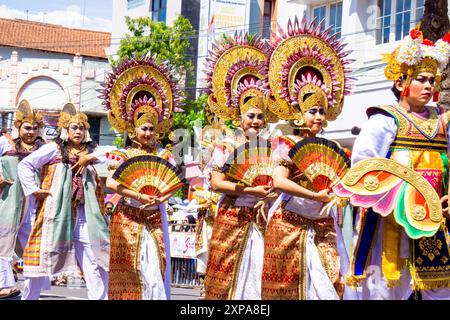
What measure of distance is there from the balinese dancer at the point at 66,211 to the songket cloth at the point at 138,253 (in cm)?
109

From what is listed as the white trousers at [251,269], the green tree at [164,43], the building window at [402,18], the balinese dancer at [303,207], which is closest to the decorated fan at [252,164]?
the white trousers at [251,269]

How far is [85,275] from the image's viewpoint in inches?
423

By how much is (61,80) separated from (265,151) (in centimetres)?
3572

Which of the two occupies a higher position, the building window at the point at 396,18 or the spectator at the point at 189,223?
the building window at the point at 396,18

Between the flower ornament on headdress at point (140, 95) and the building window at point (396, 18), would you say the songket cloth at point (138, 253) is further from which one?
the building window at point (396, 18)

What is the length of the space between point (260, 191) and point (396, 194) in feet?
7.58

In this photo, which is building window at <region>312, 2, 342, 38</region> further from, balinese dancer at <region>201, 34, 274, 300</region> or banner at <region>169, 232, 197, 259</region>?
balinese dancer at <region>201, 34, 274, 300</region>

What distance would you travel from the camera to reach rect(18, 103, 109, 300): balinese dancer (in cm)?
1076

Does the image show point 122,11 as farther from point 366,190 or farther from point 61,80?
point 366,190

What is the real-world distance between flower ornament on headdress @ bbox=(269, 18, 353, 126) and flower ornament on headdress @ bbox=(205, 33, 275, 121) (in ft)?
2.99

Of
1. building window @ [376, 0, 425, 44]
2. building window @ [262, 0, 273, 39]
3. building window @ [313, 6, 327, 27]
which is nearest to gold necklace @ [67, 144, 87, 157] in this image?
building window @ [376, 0, 425, 44]

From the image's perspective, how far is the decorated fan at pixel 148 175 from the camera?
31.5ft

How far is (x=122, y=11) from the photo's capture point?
42.8m

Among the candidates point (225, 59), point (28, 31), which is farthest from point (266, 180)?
point (28, 31)
